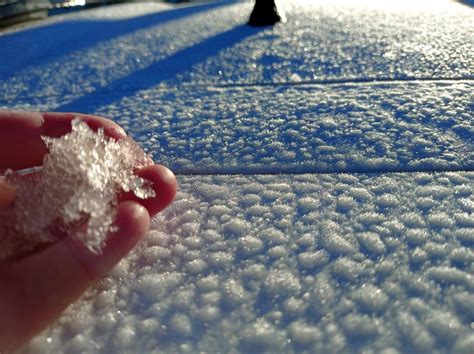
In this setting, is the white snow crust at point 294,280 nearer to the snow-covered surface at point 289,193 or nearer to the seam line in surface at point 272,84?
the snow-covered surface at point 289,193

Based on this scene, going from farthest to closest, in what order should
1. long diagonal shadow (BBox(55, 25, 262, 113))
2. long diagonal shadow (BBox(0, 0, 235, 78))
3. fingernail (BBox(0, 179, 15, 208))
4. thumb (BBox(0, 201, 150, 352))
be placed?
long diagonal shadow (BBox(0, 0, 235, 78)), long diagonal shadow (BBox(55, 25, 262, 113)), fingernail (BBox(0, 179, 15, 208)), thumb (BBox(0, 201, 150, 352))

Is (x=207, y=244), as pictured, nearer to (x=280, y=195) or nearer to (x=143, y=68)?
(x=280, y=195)

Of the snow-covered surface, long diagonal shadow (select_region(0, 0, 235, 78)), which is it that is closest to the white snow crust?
the snow-covered surface

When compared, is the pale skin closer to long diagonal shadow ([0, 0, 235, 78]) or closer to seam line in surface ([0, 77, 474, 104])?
seam line in surface ([0, 77, 474, 104])

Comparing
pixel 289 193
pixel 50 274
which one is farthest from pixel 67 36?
pixel 50 274

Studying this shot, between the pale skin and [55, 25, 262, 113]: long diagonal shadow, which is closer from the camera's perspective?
the pale skin

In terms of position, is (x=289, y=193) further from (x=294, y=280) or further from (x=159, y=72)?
(x=159, y=72)

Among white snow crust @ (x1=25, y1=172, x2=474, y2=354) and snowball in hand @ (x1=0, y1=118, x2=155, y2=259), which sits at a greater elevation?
snowball in hand @ (x1=0, y1=118, x2=155, y2=259)
